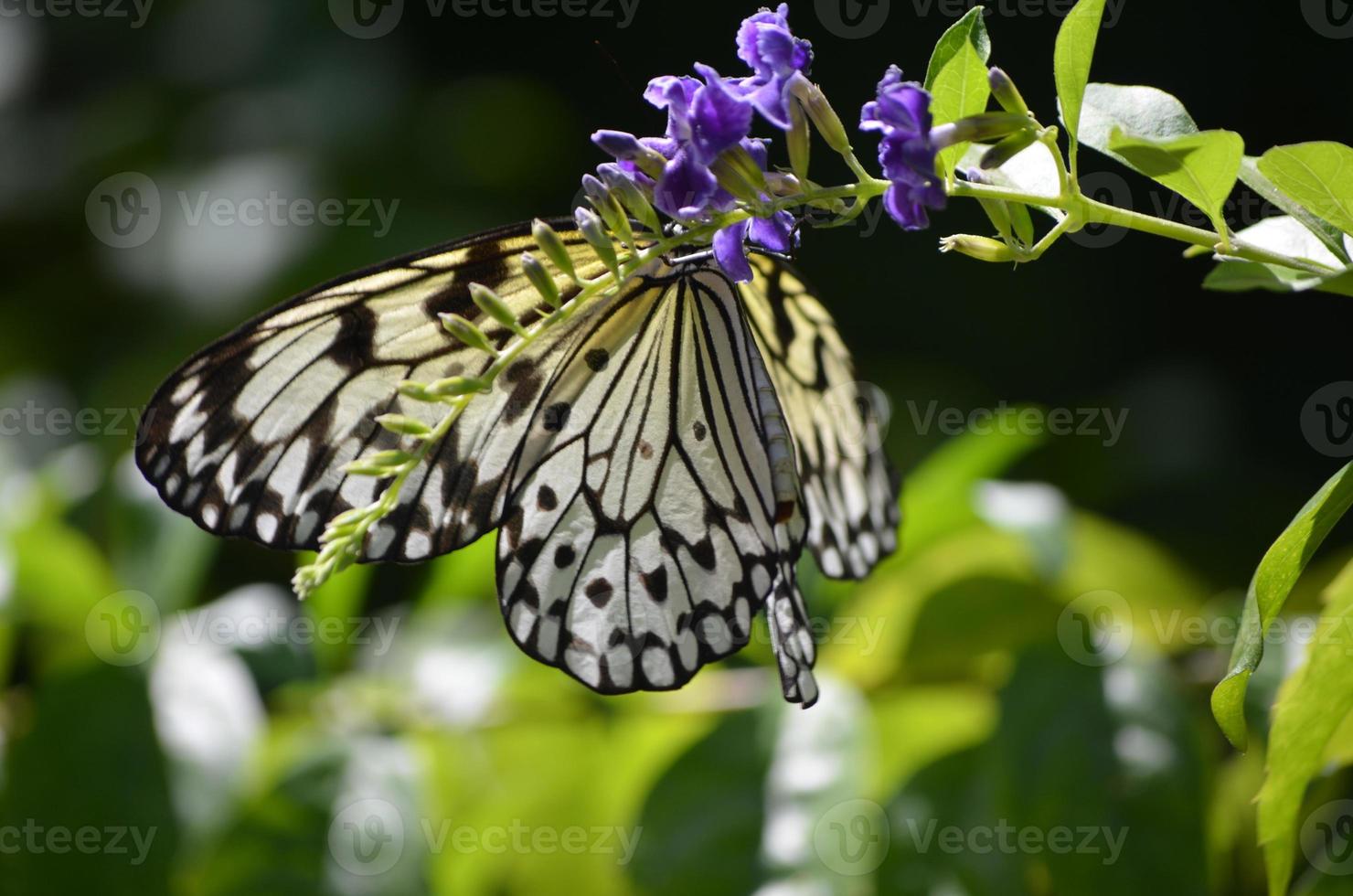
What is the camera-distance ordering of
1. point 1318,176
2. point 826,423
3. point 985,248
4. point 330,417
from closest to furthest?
point 1318,176, point 985,248, point 330,417, point 826,423

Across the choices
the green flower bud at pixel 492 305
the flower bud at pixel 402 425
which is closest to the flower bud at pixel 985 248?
the green flower bud at pixel 492 305

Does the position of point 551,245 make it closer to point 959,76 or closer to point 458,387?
point 458,387

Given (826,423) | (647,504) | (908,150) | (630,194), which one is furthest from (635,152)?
(826,423)

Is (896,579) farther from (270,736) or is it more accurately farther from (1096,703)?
(270,736)

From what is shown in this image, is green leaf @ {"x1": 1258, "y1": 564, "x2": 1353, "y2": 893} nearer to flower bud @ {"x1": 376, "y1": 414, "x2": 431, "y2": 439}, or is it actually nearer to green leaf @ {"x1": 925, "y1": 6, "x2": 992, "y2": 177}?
green leaf @ {"x1": 925, "y1": 6, "x2": 992, "y2": 177}

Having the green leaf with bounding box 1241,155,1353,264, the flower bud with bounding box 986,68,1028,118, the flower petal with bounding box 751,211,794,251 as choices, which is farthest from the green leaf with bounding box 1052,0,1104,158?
the flower petal with bounding box 751,211,794,251

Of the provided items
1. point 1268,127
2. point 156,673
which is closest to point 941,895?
point 156,673
